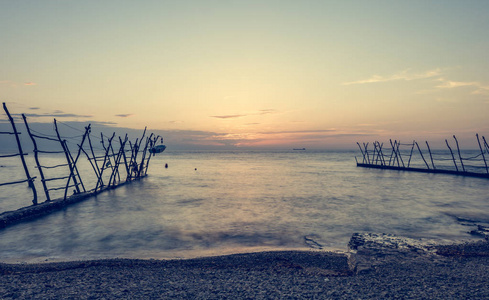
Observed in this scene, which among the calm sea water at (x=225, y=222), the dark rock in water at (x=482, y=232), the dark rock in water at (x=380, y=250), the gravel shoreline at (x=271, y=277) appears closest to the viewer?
the gravel shoreline at (x=271, y=277)

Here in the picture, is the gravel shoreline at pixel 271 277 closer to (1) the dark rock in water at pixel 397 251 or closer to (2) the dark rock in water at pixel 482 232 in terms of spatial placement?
(1) the dark rock in water at pixel 397 251

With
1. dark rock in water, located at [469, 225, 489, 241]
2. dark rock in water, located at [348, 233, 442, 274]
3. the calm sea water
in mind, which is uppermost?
dark rock in water, located at [348, 233, 442, 274]

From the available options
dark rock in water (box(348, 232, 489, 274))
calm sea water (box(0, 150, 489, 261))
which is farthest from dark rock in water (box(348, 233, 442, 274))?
calm sea water (box(0, 150, 489, 261))

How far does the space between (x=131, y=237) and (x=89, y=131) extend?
983 cm

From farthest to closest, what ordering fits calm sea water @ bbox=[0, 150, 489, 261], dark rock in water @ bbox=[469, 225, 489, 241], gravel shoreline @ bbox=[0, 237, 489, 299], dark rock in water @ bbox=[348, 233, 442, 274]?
dark rock in water @ bbox=[469, 225, 489, 241], calm sea water @ bbox=[0, 150, 489, 261], dark rock in water @ bbox=[348, 233, 442, 274], gravel shoreline @ bbox=[0, 237, 489, 299]

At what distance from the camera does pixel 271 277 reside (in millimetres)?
5660

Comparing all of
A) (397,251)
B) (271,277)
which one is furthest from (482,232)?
(271,277)

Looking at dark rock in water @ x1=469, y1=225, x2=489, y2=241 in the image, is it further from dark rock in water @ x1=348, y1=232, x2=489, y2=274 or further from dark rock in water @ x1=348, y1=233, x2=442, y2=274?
dark rock in water @ x1=348, y1=233, x2=442, y2=274

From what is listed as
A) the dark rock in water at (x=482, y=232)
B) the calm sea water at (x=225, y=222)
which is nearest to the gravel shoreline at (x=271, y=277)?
the calm sea water at (x=225, y=222)

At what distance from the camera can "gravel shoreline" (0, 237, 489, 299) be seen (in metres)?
4.92

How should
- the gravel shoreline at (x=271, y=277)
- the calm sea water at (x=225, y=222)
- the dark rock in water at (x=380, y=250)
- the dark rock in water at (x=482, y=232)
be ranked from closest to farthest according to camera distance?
1. the gravel shoreline at (x=271, y=277)
2. the dark rock in water at (x=380, y=250)
3. the calm sea water at (x=225, y=222)
4. the dark rock in water at (x=482, y=232)

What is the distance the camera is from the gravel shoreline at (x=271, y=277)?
4922 mm

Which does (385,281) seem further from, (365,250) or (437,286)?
(365,250)

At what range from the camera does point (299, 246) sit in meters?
8.88
